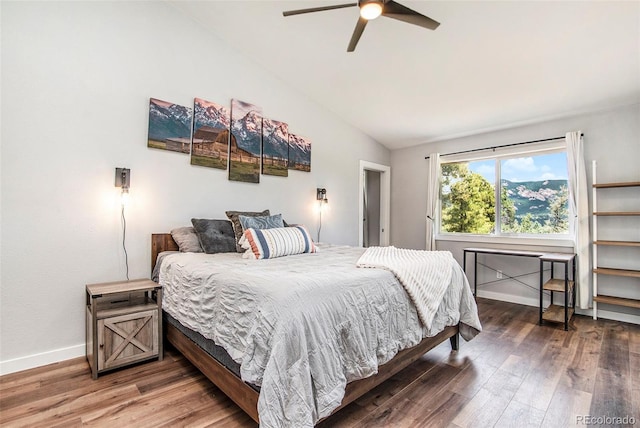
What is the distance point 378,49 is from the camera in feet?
9.98

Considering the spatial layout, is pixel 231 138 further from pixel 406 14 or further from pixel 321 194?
pixel 406 14

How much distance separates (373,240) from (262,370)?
4.81 metres

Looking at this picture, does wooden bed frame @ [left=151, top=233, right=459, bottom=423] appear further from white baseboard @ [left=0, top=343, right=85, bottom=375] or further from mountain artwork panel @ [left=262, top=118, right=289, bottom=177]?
mountain artwork panel @ [left=262, top=118, right=289, bottom=177]

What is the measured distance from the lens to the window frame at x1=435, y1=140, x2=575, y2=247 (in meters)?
3.83

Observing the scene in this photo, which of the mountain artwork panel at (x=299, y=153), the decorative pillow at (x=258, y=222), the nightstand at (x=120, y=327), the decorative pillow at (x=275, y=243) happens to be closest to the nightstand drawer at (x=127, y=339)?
the nightstand at (x=120, y=327)

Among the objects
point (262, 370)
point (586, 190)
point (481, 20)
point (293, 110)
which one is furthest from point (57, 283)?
point (586, 190)

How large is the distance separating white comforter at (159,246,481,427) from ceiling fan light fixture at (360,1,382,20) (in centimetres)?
166

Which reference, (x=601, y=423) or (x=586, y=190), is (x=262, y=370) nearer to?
(x=601, y=423)

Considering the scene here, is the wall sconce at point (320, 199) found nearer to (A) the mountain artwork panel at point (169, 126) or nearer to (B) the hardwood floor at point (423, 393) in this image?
(A) the mountain artwork panel at point (169, 126)

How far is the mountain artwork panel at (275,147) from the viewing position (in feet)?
12.2

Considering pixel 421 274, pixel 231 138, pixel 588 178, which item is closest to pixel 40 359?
pixel 231 138

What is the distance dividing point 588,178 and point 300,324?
13.3ft

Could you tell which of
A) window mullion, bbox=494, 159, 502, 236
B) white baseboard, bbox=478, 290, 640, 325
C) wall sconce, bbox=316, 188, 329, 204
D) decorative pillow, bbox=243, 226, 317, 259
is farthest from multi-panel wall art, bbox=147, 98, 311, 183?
white baseboard, bbox=478, 290, 640, 325

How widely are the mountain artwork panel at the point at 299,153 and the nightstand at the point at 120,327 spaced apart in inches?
89.5
